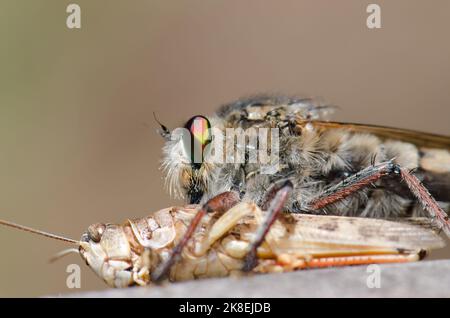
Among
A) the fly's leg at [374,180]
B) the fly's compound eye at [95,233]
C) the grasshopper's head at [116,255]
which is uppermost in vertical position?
the fly's leg at [374,180]

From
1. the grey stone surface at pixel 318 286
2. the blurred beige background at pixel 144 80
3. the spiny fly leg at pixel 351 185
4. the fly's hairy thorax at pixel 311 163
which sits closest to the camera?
the grey stone surface at pixel 318 286

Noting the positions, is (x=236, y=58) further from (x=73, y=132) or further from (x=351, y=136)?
(x=351, y=136)

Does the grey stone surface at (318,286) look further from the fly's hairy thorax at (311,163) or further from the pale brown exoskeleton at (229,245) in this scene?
the fly's hairy thorax at (311,163)

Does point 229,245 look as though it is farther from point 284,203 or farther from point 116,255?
point 116,255

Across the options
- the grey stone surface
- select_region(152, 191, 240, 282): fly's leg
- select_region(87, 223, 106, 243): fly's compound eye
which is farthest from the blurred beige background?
the grey stone surface

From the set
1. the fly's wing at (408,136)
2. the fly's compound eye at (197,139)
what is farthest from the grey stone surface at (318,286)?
the fly's wing at (408,136)

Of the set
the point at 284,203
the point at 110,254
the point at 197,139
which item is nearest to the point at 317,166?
the point at 197,139
